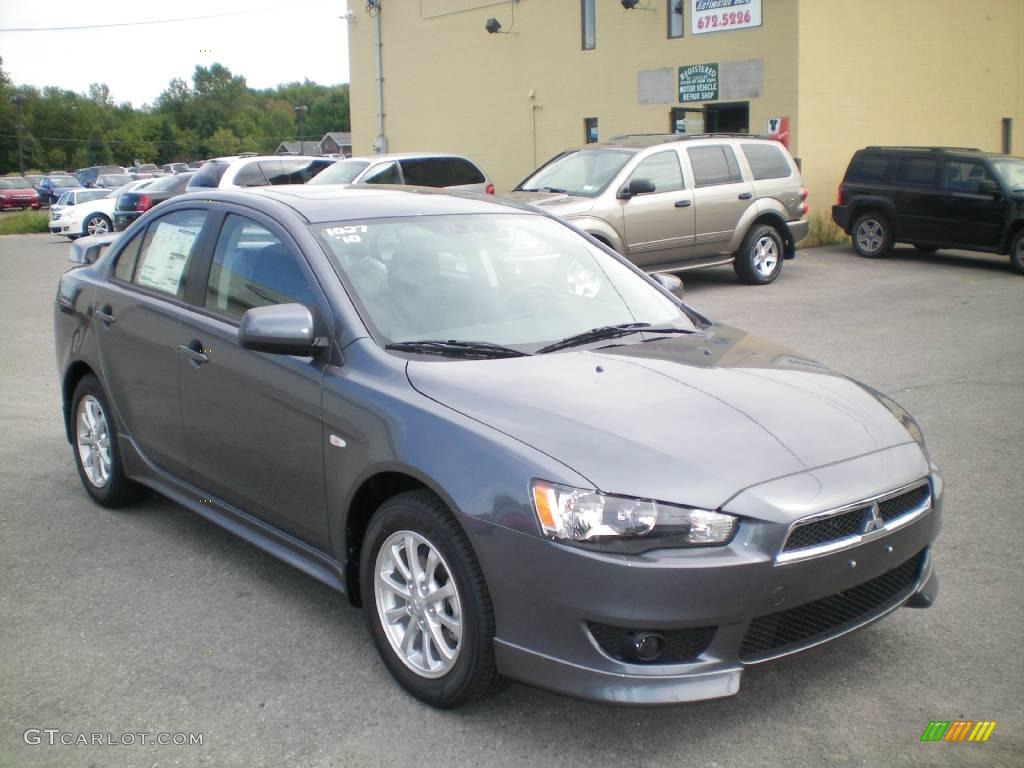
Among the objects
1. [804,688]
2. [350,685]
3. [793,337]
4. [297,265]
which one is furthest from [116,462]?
[793,337]

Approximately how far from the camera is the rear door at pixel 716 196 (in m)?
13.5

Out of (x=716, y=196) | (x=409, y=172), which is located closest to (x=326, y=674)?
(x=716, y=196)

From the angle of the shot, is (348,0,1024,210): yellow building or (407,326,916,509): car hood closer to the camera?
(407,326,916,509): car hood

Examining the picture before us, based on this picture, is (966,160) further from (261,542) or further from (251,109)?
(251,109)

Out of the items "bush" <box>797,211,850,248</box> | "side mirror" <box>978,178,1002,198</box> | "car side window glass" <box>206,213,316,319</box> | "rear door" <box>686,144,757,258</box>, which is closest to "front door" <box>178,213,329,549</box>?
"car side window glass" <box>206,213,316,319</box>

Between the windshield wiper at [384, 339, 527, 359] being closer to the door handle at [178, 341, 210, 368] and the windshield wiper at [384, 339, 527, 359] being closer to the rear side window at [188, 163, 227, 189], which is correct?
the door handle at [178, 341, 210, 368]

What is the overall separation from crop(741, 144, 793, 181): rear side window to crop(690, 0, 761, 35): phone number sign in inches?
242

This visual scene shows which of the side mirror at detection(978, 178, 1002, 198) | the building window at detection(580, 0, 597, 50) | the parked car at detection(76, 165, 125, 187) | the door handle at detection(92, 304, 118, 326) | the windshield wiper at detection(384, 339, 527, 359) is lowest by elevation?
the windshield wiper at detection(384, 339, 527, 359)

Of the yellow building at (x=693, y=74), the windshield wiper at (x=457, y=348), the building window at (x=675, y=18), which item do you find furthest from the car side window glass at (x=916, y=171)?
the windshield wiper at (x=457, y=348)

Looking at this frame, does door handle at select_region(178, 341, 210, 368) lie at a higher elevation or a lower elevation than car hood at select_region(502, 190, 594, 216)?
lower

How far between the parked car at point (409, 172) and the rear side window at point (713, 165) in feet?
12.1

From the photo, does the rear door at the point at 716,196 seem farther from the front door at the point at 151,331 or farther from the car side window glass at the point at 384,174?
the front door at the point at 151,331

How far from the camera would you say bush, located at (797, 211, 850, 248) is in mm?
19797

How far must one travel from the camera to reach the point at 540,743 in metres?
3.27
